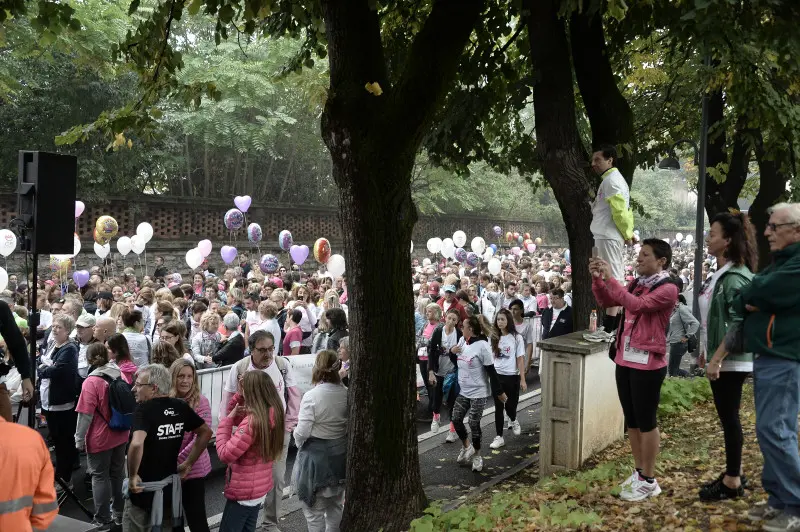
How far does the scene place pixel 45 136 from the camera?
75.7 ft

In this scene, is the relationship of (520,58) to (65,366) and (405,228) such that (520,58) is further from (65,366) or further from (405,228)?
(65,366)

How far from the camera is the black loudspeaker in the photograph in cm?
699

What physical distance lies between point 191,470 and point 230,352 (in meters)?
3.78

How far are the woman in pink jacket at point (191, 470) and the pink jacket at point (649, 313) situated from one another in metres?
3.16

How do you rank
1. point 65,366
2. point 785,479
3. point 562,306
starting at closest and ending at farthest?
point 785,479 → point 65,366 → point 562,306

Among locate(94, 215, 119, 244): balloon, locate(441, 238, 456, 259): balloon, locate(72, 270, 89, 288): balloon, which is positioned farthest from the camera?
locate(441, 238, 456, 259): balloon

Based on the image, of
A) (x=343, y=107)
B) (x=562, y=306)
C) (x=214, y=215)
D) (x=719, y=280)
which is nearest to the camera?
(x=719, y=280)

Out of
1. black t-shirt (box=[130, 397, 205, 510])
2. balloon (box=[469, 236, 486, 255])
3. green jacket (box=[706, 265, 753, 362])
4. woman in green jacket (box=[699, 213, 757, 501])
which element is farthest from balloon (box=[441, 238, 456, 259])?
green jacket (box=[706, 265, 753, 362])

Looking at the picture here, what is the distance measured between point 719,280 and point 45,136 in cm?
2263

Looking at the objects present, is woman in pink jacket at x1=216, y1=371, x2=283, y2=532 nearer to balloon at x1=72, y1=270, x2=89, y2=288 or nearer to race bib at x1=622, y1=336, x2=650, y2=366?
race bib at x1=622, y1=336, x2=650, y2=366

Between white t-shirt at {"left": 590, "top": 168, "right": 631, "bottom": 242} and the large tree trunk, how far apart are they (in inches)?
75.9

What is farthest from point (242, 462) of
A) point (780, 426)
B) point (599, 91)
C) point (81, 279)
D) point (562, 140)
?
point (81, 279)

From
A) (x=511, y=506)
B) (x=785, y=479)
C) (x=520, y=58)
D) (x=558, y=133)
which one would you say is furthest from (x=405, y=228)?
(x=520, y=58)

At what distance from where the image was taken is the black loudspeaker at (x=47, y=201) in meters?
6.99
